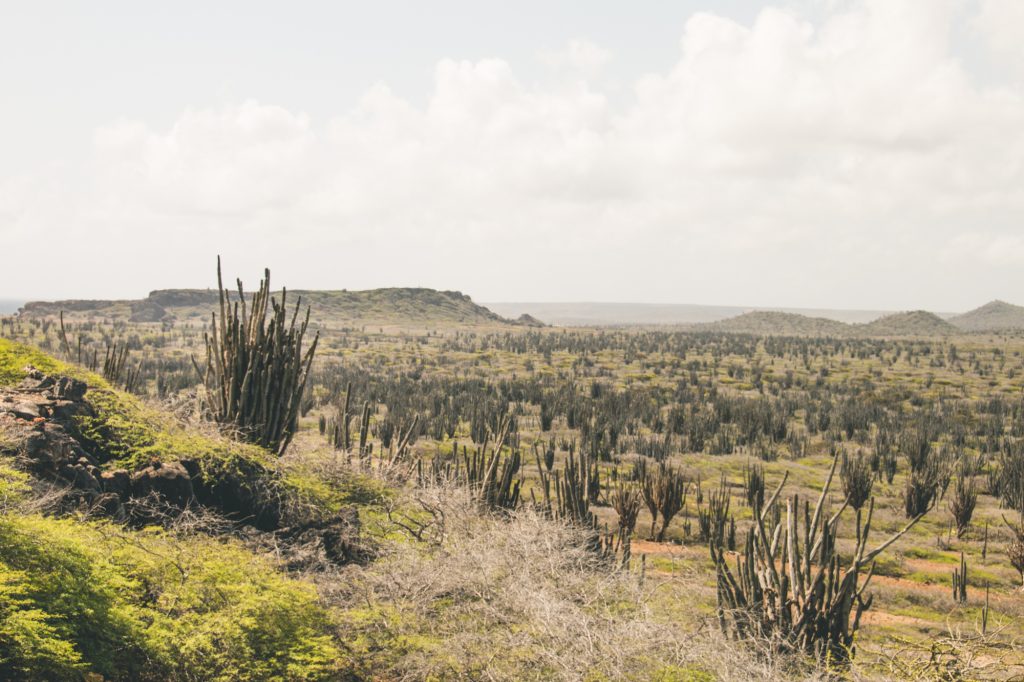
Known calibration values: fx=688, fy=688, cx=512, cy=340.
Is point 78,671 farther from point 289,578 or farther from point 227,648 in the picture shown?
point 289,578

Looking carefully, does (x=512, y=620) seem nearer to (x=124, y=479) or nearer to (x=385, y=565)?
(x=385, y=565)

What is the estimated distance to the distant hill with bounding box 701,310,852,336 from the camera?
3410 inches

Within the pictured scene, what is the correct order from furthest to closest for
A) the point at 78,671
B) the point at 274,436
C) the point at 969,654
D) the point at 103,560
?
the point at 274,436
the point at 969,654
the point at 103,560
the point at 78,671

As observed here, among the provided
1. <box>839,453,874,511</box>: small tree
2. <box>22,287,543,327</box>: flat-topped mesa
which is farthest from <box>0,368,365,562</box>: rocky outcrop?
<box>22,287,543,327</box>: flat-topped mesa

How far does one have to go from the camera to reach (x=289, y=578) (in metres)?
6.49

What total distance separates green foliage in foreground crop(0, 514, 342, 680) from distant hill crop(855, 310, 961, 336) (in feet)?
289

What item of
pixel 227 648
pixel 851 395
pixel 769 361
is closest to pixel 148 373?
pixel 227 648

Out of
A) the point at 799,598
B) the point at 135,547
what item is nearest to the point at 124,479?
the point at 135,547

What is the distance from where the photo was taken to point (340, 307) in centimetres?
8000

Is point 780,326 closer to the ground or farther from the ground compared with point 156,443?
farther from the ground

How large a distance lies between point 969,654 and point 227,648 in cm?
585

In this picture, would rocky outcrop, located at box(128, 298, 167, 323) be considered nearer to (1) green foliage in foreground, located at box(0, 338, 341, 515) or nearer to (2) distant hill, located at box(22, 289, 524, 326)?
(2) distant hill, located at box(22, 289, 524, 326)

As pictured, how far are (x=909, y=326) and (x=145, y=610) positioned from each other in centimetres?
9832

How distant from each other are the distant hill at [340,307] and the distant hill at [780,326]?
94.9 ft
